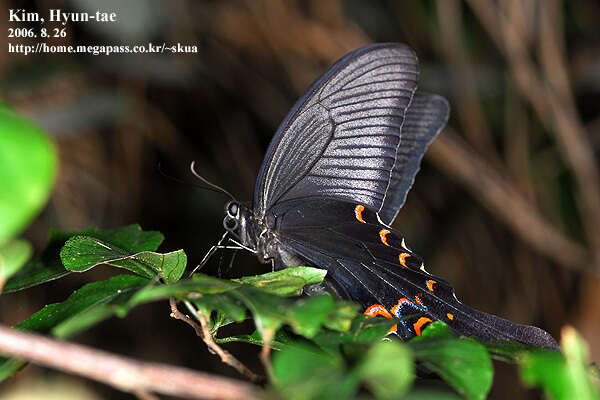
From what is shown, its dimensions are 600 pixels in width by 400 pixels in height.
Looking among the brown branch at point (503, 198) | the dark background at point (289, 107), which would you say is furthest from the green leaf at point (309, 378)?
the brown branch at point (503, 198)

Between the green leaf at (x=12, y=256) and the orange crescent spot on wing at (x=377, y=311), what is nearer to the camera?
the green leaf at (x=12, y=256)

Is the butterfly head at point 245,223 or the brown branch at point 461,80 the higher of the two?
the brown branch at point 461,80

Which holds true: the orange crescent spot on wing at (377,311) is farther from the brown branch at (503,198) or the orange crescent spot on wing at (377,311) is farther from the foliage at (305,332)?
the brown branch at (503,198)

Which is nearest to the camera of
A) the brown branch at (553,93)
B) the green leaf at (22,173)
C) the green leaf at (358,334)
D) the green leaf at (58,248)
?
the green leaf at (22,173)

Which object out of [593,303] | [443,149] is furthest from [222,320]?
[593,303]

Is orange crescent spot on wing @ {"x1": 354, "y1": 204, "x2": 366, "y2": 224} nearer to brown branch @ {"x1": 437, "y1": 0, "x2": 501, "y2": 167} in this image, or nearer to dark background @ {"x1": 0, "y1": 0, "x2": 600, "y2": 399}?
dark background @ {"x1": 0, "y1": 0, "x2": 600, "y2": 399}

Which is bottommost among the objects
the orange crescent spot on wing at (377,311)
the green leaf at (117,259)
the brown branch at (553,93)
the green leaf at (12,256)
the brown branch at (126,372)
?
the orange crescent spot on wing at (377,311)
